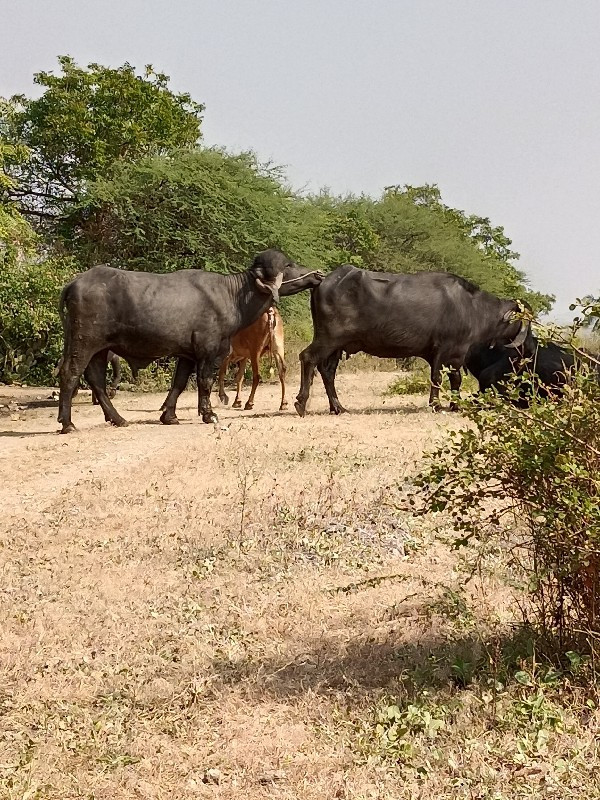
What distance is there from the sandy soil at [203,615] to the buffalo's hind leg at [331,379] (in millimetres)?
2951

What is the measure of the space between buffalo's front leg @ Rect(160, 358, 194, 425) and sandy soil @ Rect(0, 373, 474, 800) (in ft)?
8.68

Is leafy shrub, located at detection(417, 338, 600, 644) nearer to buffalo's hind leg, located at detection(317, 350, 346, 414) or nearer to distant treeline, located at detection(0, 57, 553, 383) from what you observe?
buffalo's hind leg, located at detection(317, 350, 346, 414)

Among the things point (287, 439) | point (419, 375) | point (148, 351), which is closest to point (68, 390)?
point (148, 351)

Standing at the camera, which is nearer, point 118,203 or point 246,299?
point 246,299

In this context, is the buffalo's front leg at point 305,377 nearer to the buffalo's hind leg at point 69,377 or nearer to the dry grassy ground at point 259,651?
Answer: the buffalo's hind leg at point 69,377

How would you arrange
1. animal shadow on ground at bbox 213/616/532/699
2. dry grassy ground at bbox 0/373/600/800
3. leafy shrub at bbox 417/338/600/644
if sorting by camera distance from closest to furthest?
1. dry grassy ground at bbox 0/373/600/800
2. leafy shrub at bbox 417/338/600/644
3. animal shadow on ground at bbox 213/616/532/699

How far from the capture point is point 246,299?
505 inches

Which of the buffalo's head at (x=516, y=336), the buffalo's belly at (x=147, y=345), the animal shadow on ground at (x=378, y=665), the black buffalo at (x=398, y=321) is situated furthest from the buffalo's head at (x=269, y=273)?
the animal shadow on ground at (x=378, y=665)

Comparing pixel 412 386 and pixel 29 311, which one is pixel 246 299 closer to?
pixel 412 386

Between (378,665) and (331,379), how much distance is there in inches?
327

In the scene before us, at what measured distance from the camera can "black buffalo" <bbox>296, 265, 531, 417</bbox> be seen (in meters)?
12.3

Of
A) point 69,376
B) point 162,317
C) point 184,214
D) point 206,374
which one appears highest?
point 184,214

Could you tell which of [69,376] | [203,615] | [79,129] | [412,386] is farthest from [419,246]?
[203,615]

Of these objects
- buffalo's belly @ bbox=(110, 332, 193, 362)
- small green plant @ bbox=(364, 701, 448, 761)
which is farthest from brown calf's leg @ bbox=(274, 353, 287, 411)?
small green plant @ bbox=(364, 701, 448, 761)
